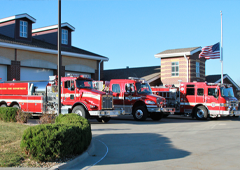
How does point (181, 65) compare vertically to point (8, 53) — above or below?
below

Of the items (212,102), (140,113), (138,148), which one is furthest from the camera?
(212,102)

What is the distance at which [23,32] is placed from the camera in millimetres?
25562

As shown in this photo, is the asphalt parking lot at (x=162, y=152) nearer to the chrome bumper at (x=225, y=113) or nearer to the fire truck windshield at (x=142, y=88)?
the fire truck windshield at (x=142, y=88)

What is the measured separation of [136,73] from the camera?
35188 mm

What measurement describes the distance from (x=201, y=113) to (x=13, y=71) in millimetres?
15267

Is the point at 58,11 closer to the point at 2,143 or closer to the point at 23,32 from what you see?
the point at 2,143

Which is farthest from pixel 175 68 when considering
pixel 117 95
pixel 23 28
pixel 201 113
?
pixel 23 28

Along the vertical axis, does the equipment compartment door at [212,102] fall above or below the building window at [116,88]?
below

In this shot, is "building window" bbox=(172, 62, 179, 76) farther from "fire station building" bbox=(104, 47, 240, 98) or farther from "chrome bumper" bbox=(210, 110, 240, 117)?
"chrome bumper" bbox=(210, 110, 240, 117)

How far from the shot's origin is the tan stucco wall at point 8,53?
72.7 feet

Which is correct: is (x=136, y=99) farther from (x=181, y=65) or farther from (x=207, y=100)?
(x=181, y=65)

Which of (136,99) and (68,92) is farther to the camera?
(136,99)

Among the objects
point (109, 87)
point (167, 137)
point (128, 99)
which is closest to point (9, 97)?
point (109, 87)

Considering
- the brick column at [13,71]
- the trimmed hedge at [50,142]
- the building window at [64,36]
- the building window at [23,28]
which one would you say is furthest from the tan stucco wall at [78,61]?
the trimmed hedge at [50,142]
